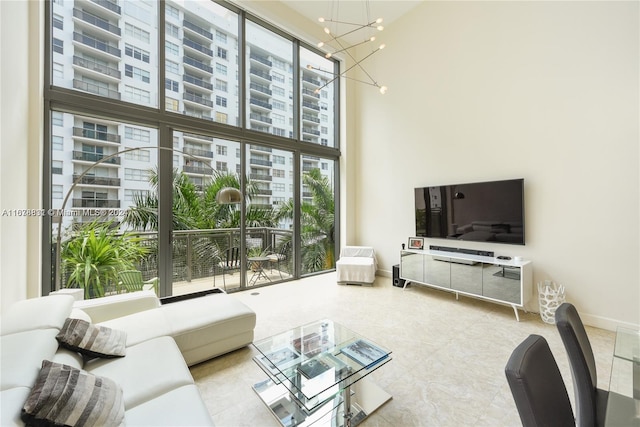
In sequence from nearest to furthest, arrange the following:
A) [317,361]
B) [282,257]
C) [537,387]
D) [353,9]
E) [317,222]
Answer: [537,387], [317,361], [353,9], [282,257], [317,222]

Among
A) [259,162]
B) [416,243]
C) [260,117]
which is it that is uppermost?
[260,117]

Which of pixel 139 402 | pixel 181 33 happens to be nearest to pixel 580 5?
pixel 181 33

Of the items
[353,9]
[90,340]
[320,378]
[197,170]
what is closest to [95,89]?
[197,170]

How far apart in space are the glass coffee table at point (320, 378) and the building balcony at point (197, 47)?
401 centimetres

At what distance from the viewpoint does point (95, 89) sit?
3.05m

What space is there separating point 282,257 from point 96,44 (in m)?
3.77

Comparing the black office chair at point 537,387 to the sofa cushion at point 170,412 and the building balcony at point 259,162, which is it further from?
the building balcony at point 259,162

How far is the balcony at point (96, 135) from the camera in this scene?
2992mm

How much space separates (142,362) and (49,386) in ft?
1.98

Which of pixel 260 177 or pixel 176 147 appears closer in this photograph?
pixel 176 147

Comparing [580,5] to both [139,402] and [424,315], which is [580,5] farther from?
[139,402]

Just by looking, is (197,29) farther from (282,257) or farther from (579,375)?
(579,375)

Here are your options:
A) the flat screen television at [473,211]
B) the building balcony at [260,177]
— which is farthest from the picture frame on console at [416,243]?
the building balcony at [260,177]

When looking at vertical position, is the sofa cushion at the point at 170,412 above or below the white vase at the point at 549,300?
above
